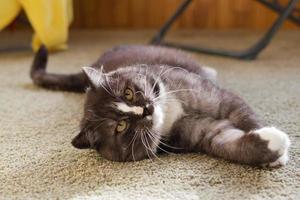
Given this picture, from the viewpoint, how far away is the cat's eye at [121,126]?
114 centimetres

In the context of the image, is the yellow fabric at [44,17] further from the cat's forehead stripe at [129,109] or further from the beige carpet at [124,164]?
the cat's forehead stripe at [129,109]

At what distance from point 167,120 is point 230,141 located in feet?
0.65

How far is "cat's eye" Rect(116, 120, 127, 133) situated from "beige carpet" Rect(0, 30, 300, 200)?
10 cm

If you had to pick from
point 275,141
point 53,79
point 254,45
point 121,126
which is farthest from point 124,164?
point 254,45

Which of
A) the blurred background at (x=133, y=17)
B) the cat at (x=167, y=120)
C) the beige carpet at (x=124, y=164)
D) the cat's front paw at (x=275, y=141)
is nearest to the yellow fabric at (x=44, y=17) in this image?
the blurred background at (x=133, y=17)

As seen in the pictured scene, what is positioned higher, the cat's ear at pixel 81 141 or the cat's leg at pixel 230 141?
the cat's leg at pixel 230 141

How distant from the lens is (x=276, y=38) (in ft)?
9.00

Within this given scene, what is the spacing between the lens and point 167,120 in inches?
48.8

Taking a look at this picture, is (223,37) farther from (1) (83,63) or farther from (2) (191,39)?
(1) (83,63)

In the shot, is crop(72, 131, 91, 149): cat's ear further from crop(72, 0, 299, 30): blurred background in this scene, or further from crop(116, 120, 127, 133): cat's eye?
crop(72, 0, 299, 30): blurred background

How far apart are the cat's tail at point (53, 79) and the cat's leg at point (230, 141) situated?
27.0 inches

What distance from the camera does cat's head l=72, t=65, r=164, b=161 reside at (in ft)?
3.72

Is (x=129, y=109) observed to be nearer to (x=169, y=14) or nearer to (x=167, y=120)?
(x=167, y=120)

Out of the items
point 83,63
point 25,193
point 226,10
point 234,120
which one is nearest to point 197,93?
point 234,120
